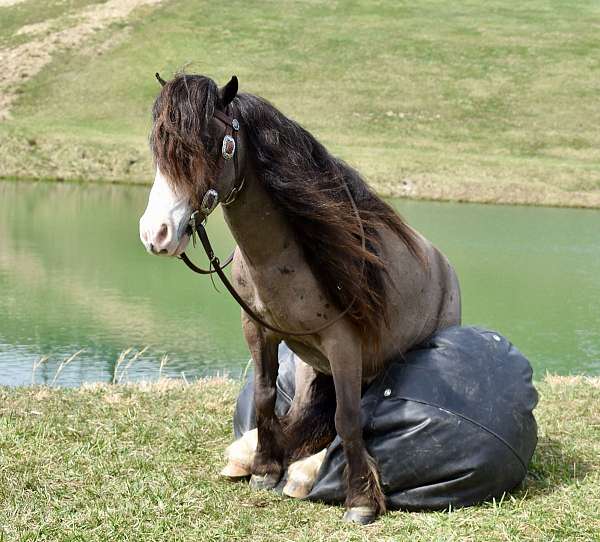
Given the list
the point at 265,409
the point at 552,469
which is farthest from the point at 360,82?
the point at 265,409

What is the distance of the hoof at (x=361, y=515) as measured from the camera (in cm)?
429

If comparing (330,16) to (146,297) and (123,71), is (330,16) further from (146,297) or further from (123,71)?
(146,297)

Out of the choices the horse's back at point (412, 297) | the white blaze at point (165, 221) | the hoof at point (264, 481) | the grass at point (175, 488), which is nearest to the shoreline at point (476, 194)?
the grass at point (175, 488)

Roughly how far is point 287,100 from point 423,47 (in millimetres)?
10961

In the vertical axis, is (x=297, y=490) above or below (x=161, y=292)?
above

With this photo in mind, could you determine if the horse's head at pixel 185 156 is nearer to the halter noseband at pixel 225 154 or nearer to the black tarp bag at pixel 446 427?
the halter noseband at pixel 225 154

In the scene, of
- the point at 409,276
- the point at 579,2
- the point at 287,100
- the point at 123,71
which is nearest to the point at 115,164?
the point at 287,100

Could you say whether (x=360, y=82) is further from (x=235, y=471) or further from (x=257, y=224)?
(x=257, y=224)

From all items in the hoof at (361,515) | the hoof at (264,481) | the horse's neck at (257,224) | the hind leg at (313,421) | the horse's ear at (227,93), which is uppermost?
the horse's ear at (227,93)

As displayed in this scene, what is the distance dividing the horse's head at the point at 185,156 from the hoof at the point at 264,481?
1.68 metres

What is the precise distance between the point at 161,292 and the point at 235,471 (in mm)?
8878

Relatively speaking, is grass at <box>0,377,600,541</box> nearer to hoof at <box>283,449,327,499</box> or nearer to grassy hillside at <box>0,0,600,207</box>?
hoof at <box>283,449,327,499</box>

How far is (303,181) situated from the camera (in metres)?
4.08

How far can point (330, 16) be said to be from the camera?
51.1 metres
